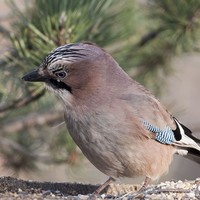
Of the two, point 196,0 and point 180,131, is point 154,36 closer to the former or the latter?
point 196,0

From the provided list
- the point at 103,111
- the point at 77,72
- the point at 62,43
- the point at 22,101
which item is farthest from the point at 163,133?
the point at 22,101

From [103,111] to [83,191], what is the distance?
1.68 feet

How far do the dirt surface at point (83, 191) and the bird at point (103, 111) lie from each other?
13 centimetres

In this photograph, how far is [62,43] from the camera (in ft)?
15.5

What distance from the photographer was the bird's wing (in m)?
4.50

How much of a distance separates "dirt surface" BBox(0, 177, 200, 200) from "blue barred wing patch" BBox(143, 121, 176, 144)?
279mm

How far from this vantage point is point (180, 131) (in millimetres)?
4711

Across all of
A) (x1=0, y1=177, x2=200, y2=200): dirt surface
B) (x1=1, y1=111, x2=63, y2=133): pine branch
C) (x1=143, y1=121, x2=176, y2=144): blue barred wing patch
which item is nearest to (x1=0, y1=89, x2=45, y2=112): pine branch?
(x1=1, y1=111, x2=63, y2=133): pine branch

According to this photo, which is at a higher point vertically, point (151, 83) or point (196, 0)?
point (196, 0)

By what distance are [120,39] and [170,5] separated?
0.37 meters

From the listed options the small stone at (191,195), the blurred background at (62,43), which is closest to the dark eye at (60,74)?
the blurred background at (62,43)

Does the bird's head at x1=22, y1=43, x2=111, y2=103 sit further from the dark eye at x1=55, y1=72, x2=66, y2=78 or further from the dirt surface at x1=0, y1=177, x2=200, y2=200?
the dirt surface at x1=0, y1=177, x2=200, y2=200

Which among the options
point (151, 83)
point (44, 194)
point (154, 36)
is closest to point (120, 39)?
point (154, 36)

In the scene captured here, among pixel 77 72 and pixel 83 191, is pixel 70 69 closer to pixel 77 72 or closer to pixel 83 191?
pixel 77 72
